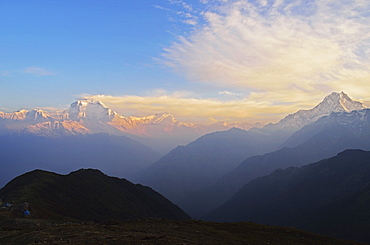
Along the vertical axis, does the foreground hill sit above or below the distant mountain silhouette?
above

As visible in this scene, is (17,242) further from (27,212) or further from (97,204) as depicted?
(97,204)

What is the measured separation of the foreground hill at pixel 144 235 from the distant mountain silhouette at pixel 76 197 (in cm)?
3843

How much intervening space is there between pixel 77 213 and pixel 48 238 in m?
87.8

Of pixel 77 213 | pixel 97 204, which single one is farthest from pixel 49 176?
pixel 77 213

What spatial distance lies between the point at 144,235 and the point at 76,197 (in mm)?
110203

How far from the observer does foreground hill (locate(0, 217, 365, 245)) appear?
37.9 metres

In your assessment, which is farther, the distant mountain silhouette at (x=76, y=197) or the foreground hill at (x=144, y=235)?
the distant mountain silhouette at (x=76, y=197)

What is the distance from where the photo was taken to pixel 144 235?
141 ft

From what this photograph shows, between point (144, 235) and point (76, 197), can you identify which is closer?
point (144, 235)

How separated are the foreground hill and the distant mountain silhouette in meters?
38.4

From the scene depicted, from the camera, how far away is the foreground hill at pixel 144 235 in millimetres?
37906

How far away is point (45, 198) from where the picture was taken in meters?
112

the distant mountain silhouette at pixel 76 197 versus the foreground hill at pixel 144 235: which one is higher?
the foreground hill at pixel 144 235

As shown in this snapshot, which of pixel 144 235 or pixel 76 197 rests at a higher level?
pixel 144 235
